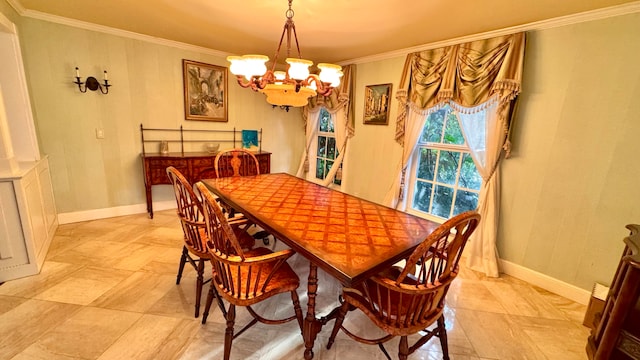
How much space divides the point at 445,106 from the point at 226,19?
2409 millimetres

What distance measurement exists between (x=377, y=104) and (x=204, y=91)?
8.04ft

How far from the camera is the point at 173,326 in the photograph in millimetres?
1633

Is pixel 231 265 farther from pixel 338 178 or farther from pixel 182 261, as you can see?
pixel 338 178

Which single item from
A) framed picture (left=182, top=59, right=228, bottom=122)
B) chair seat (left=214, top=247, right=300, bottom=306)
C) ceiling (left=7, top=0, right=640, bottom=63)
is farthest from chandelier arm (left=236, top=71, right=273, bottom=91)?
framed picture (left=182, top=59, right=228, bottom=122)

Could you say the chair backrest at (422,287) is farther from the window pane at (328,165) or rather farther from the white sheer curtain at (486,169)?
the window pane at (328,165)

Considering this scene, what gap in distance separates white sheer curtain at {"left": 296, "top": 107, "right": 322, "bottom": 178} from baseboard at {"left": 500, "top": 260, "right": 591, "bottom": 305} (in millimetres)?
3226

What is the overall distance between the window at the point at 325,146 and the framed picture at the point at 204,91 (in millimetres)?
1608

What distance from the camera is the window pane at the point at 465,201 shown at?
2.70 m

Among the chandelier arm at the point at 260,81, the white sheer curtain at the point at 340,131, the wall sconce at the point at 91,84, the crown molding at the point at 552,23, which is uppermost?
the crown molding at the point at 552,23

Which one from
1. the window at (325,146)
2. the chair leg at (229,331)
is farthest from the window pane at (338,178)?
the chair leg at (229,331)

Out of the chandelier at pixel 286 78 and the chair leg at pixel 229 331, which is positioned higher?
the chandelier at pixel 286 78

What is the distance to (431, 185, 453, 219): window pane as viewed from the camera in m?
2.90

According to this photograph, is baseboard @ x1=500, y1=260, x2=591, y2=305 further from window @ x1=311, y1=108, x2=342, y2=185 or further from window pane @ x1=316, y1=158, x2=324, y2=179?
window pane @ x1=316, y1=158, x2=324, y2=179

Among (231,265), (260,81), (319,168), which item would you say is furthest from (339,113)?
(231,265)
